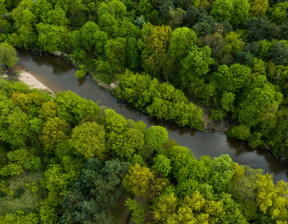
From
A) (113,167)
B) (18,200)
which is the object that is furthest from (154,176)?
(18,200)

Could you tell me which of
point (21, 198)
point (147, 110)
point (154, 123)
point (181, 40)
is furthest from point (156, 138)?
point (21, 198)

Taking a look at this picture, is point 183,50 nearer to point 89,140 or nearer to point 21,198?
point 89,140

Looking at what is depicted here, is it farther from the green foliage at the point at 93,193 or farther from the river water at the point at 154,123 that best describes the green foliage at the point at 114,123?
the river water at the point at 154,123

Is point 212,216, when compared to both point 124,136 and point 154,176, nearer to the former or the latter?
point 154,176

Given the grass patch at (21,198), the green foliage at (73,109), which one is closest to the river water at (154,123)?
the green foliage at (73,109)

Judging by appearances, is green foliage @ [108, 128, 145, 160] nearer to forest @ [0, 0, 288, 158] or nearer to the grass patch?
forest @ [0, 0, 288, 158]

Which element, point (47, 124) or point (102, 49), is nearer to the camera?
point (47, 124)

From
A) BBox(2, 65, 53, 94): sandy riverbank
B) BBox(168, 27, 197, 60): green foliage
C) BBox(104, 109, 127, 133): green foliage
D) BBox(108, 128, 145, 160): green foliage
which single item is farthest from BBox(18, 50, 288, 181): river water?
BBox(168, 27, 197, 60): green foliage
